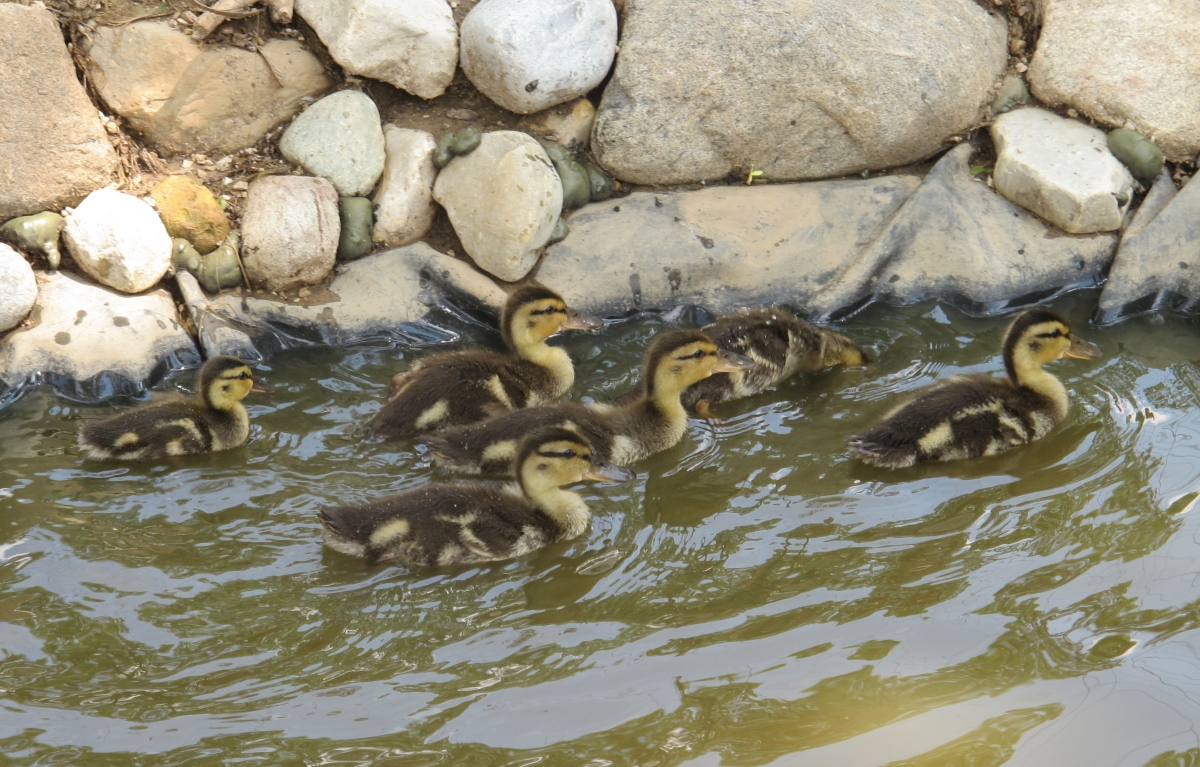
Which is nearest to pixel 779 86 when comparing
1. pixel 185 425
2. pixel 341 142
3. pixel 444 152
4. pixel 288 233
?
pixel 444 152

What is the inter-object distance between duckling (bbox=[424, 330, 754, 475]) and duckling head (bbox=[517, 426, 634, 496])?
0.32 metres

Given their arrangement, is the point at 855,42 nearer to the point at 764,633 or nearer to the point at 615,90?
the point at 615,90

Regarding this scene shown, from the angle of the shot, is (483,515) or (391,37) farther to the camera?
(391,37)

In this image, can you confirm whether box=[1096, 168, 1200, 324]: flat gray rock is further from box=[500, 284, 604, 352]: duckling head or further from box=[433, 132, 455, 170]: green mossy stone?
box=[433, 132, 455, 170]: green mossy stone

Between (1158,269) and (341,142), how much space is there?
464cm

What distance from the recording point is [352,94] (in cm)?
662

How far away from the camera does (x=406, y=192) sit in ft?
21.3

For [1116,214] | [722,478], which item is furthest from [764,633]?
[1116,214]

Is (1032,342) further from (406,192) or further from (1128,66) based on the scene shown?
(406,192)

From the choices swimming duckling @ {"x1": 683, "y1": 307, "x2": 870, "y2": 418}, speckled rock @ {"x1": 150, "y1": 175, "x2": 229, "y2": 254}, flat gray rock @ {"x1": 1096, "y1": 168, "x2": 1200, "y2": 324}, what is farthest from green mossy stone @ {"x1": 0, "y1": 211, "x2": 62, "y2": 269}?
flat gray rock @ {"x1": 1096, "y1": 168, "x2": 1200, "y2": 324}

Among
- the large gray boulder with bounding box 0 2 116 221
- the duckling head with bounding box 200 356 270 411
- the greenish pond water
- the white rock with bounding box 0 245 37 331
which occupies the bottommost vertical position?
the greenish pond water

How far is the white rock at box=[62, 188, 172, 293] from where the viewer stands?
19.6ft

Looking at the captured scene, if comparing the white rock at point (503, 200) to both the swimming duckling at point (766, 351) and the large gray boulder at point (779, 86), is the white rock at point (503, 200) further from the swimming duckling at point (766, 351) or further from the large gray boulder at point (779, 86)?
the swimming duckling at point (766, 351)

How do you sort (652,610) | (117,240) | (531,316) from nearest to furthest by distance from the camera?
(652,610)
(531,316)
(117,240)
